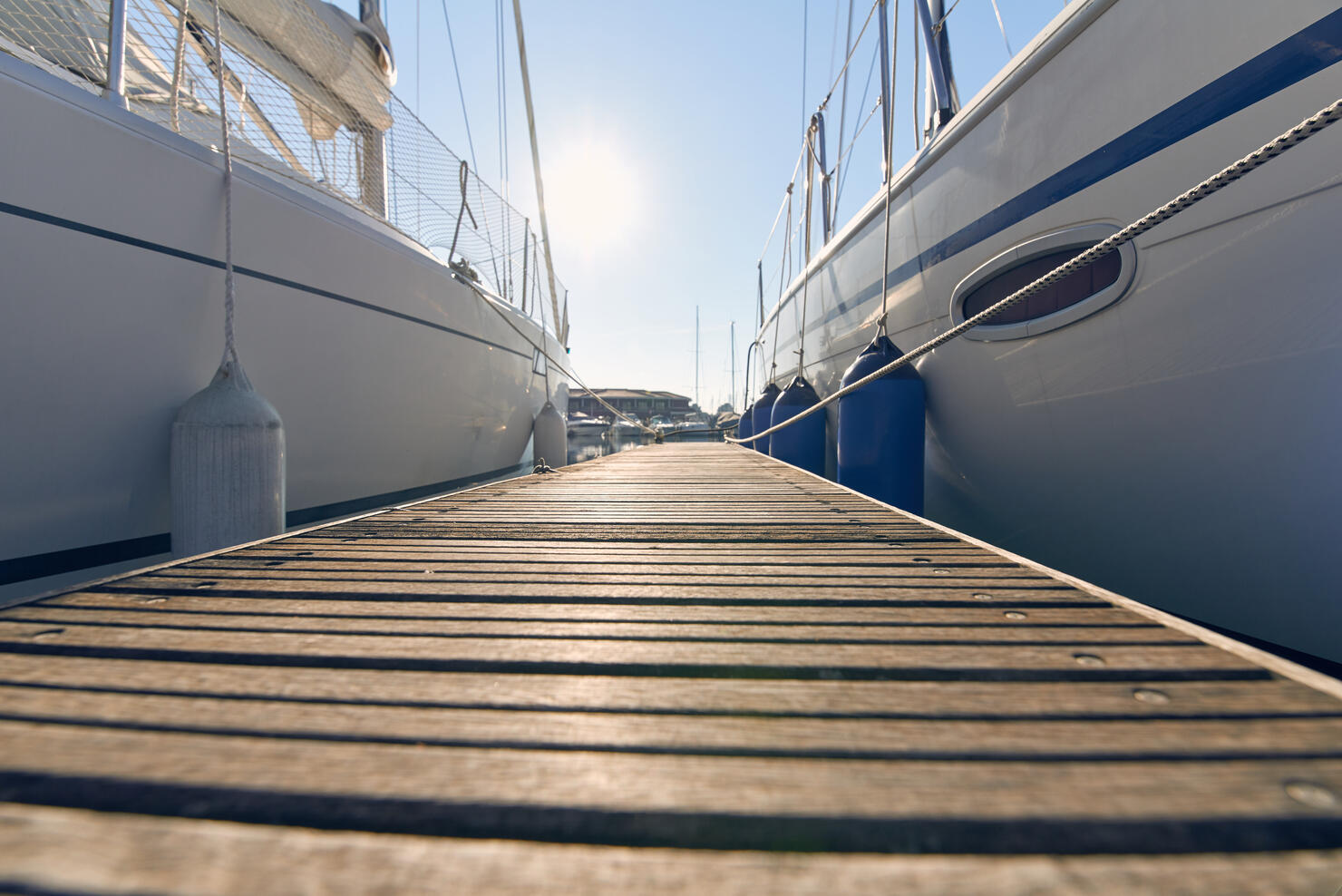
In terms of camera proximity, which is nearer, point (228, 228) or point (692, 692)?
point (692, 692)

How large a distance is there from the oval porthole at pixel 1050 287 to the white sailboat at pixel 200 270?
436cm

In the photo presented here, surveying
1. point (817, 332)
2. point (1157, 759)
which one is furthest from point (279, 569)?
point (817, 332)

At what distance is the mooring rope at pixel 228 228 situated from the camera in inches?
103

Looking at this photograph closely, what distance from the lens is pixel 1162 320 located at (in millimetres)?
2260

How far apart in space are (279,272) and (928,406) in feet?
14.9

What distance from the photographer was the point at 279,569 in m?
1.69

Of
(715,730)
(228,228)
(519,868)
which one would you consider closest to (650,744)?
(715,730)

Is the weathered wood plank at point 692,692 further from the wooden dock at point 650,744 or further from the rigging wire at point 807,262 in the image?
the rigging wire at point 807,262

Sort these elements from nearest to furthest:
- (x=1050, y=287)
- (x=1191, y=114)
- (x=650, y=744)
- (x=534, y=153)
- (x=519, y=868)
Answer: (x=519, y=868)
(x=650, y=744)
(x=1191, y=114)
(x=1050, y=287)
(x=534, y=153)

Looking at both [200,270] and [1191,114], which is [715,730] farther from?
[200,270]

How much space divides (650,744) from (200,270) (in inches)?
131

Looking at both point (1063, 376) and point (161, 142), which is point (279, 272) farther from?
point (1063, 376)

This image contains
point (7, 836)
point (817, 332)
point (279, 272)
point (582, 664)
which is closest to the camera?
point (7, 836)

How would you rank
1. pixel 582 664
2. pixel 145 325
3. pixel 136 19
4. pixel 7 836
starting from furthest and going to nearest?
pixel 136 19, pixel 145 325, pixel 582 664, pixel 7 836
